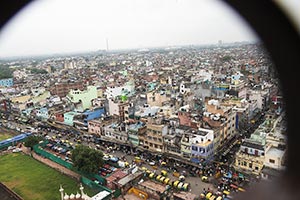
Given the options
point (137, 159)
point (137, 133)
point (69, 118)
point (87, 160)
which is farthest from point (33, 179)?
point (69, 118)

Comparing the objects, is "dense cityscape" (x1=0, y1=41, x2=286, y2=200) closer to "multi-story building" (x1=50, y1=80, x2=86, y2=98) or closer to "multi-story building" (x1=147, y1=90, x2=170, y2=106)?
"multi-story building" (x1=147, y1=90, x2=170, y2=106)

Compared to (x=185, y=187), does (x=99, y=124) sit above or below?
above

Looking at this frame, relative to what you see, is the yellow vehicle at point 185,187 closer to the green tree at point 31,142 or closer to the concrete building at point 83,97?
the green tree at point 31,142

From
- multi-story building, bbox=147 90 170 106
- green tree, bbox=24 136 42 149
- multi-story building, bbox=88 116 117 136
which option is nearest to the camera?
green tree, bbox=24 136 42 149

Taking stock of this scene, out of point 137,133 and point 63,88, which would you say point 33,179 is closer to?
point 137,133

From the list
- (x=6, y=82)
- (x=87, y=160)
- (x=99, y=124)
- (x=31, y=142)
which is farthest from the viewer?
(x=6, y=82)

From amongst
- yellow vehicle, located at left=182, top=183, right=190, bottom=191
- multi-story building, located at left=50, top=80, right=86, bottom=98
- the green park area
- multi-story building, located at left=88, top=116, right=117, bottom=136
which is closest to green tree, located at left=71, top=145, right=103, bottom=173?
the green park area
